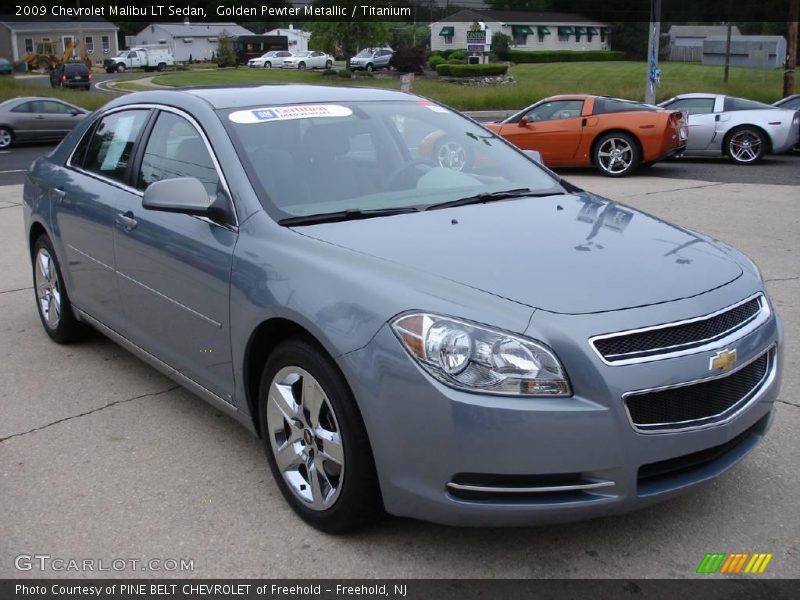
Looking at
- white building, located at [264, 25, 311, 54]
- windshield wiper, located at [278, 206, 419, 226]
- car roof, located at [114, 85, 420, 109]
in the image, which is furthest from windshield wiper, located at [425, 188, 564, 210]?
white building, located at [264, 25, 311, 54]

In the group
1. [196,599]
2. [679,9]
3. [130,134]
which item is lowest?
[196,599]

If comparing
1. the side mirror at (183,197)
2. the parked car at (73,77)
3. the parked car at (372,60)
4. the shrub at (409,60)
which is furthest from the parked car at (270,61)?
the side mirror at (183,197)

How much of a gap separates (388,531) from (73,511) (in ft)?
4.28

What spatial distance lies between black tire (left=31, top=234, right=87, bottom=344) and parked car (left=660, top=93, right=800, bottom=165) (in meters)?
13.1

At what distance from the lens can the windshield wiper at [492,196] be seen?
393 centimetres

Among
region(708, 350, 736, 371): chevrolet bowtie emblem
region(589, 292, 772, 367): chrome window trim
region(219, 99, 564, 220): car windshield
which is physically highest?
region(219, 99, 564, 220): car windshield

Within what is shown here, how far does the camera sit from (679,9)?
312 ft

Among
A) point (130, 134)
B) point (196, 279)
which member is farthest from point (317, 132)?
point (130, 134)

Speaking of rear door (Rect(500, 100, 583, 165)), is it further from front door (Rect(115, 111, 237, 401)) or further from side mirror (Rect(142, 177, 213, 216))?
side mirror (Rect(142, 177, 213, 216))

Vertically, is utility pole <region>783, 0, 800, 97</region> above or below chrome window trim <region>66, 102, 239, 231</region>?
above

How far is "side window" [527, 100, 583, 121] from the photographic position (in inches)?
593

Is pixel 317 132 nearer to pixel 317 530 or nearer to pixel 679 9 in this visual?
pixel 317 530

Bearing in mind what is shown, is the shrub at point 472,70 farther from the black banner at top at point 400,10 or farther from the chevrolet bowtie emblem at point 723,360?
the chevrolet bowtie emblem at point 723,360

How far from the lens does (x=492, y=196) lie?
4094mm
